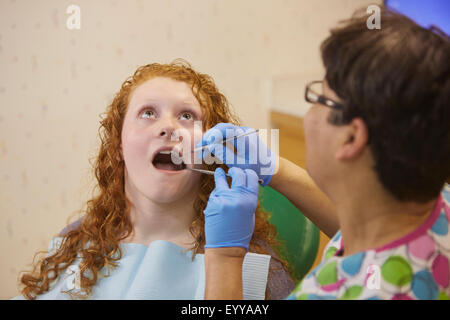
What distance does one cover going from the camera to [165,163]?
3.83ft

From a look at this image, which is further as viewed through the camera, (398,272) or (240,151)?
(240,151)

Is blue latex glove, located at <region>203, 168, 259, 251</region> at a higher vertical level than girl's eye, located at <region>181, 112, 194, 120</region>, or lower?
lower

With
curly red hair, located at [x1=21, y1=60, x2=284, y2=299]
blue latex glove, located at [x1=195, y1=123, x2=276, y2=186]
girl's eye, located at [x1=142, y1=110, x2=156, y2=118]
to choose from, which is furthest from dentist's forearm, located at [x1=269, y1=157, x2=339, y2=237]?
girl's eye, located at [x1=142, y1=110, x2=156, y2=118]

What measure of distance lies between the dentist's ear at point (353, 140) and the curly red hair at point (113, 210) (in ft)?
1.66

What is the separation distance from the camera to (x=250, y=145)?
1137mm

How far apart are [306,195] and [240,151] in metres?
0.21

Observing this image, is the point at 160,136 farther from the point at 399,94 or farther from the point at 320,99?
the point at 399,94

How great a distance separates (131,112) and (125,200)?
25 cm

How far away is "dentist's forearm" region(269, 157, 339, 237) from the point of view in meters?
1.13

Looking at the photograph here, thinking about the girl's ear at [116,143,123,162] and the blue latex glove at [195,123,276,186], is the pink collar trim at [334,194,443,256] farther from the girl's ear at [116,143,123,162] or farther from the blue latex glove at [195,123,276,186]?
the girl's ear at [116,143,123,162]

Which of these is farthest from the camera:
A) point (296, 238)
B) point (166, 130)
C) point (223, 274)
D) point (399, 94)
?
point (296, 238)

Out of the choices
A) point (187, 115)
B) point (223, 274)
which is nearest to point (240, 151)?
point (187, 115)

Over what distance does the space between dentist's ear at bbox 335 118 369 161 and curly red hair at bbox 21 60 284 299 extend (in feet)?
1.66
